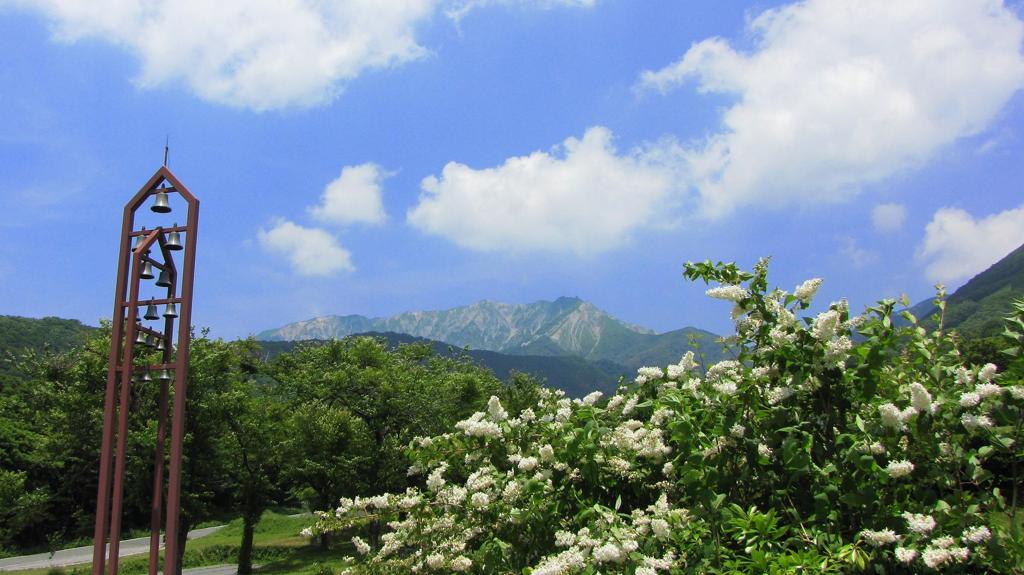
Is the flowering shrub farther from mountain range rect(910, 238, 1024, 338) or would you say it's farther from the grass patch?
mountain range rect(910, 238, 1024, 338)

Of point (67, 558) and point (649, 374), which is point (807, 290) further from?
point (67, 558)

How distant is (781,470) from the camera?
4148 millimetres

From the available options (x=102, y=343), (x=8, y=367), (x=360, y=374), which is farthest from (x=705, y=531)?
(x=8, y=367)

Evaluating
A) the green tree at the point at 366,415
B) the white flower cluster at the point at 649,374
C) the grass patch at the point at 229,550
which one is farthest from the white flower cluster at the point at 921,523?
the grass patch at the point at 229,550

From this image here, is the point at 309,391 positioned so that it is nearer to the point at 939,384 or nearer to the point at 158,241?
the point at 158,241

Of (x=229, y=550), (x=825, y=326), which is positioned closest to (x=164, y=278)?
(x=825, y=326)

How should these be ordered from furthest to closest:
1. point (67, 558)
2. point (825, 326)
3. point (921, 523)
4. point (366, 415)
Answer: point (67, 558), point (366, 415), point (825, 326), point (921, 523)

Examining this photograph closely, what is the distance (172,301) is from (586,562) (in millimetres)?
6288

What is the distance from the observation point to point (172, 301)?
324 inches

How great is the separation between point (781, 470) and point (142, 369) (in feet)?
24.0

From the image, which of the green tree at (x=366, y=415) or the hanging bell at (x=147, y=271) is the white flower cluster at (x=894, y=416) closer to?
the hanging bell at (x=147, y=271)

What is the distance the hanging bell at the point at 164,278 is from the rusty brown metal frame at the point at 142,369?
0.05 m

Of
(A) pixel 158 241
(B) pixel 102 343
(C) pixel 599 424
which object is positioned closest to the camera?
(C) pixel 599 424

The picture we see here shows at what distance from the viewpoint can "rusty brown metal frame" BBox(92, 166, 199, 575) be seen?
7.41 meters
